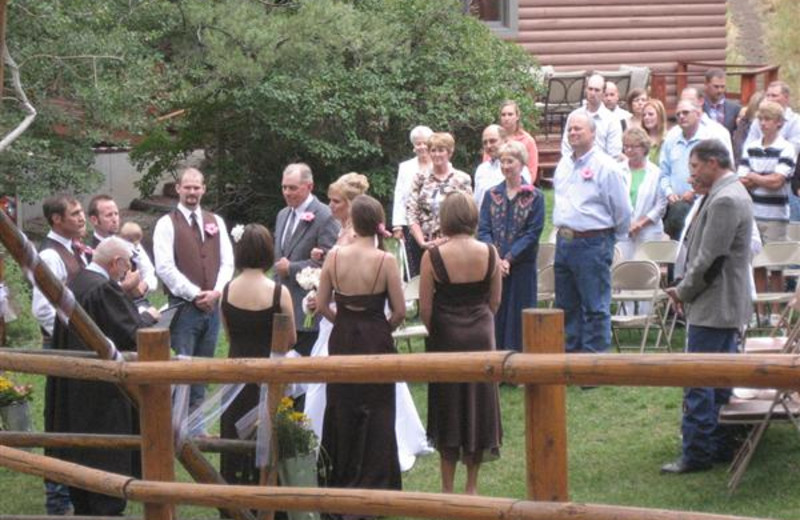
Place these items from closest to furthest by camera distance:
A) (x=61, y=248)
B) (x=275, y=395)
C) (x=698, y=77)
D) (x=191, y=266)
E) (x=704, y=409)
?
(x=275, y=395), (x=704, y=409), (x=61, y=248), (x=191, y=266), (x=698, y=77)

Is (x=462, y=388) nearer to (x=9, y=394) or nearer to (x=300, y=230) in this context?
(x=300, y=230)

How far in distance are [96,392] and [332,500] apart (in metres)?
3.06

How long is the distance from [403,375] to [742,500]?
3535 mm

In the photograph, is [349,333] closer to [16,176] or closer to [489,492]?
[489,492]

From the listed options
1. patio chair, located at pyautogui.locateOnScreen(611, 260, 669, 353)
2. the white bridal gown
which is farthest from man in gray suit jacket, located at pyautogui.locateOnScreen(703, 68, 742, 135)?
the white bridal gown

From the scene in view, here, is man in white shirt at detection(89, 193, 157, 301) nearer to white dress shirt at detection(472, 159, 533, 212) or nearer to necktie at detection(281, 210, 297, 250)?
necktie at detection(281, 210, 297, 250)

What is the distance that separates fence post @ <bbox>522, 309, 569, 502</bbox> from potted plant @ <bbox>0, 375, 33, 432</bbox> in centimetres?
516

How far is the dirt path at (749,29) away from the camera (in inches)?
1344

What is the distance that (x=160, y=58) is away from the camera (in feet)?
53.8

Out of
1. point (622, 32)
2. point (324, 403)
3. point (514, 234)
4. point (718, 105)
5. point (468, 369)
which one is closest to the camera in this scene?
point (468, 369)

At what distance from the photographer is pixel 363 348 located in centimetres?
834

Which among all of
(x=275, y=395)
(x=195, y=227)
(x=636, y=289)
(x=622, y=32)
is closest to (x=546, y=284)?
(x=636, y=289)

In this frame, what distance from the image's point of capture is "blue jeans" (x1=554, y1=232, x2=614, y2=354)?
35.7 feet

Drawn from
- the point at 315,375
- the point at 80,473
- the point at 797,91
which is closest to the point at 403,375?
the point at 315,375
